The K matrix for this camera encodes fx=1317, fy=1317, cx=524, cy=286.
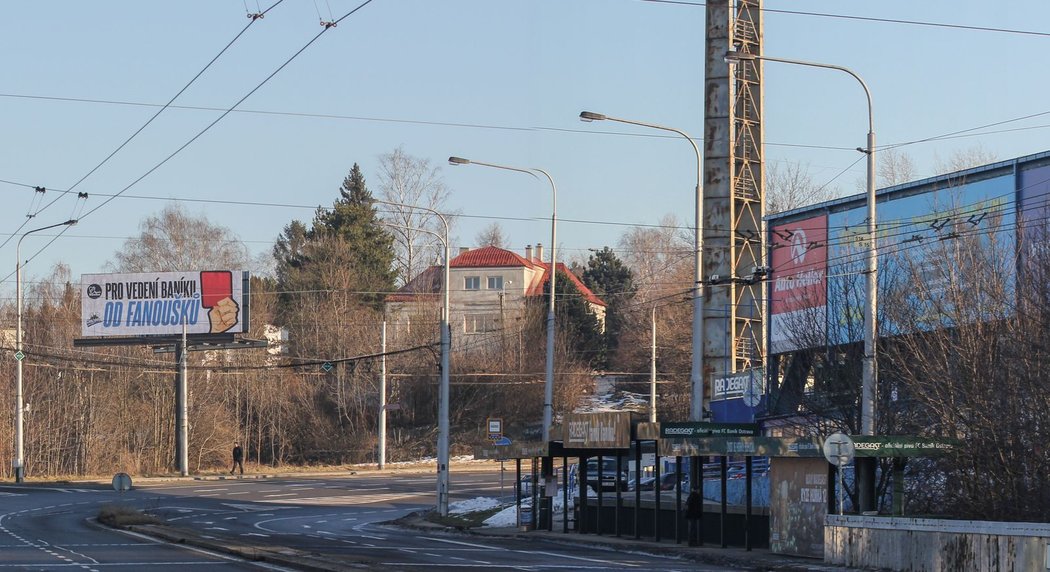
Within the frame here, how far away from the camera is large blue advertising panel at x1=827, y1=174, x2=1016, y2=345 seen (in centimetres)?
2842

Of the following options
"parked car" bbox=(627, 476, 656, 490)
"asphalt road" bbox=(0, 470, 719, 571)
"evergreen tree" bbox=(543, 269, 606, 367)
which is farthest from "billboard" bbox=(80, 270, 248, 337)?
"evergreen tree" bbox=(543, 269, 606, 367)

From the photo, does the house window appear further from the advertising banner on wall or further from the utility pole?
the advertising banner on wall

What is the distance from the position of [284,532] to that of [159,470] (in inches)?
1580

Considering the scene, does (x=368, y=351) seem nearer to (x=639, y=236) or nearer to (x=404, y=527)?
(x=639, y=236)

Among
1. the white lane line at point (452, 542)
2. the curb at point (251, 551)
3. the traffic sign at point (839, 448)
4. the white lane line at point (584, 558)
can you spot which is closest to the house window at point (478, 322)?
the white lane line at point (452, 542)

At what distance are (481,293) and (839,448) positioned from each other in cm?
8187

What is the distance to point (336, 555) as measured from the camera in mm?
24453

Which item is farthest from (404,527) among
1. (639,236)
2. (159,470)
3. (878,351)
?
(639,236)

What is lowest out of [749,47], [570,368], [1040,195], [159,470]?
[159,470]

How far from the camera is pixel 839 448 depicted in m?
20.6

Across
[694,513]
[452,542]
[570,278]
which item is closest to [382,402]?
[570,278]

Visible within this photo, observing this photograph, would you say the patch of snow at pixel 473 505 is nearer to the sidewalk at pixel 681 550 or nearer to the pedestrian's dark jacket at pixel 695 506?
the sidewalk at pixel 681 550

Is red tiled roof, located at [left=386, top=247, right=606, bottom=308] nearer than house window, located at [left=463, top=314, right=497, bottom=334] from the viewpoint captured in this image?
Yes

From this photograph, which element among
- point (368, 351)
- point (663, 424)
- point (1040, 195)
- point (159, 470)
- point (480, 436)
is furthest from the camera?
point (368, 351)
